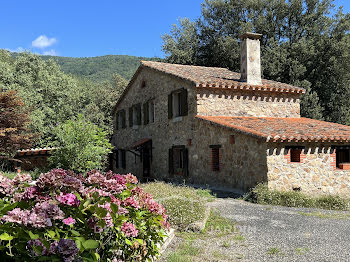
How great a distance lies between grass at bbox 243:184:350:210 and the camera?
10.1 m

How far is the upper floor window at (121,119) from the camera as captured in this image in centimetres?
2258

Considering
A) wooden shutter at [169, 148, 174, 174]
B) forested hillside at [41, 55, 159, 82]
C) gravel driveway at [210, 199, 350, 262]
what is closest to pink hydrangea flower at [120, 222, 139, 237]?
gravel driveway at [210, 199, 350, 262]

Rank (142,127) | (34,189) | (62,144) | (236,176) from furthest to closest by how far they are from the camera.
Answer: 1. (142,127)
2. (62,144)
3. (236,176)
4. (34,189)

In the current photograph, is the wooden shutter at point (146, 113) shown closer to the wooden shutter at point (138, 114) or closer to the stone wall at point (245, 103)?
the wooden shutter at point (138, 114)

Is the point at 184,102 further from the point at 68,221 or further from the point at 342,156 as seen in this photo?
the point at 68,221

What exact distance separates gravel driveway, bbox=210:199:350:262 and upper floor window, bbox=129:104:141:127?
11.4 meters

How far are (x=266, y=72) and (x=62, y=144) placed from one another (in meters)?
16.0

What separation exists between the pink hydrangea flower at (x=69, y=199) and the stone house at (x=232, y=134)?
862 centimetres

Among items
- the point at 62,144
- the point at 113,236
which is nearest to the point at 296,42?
the point at 62,144

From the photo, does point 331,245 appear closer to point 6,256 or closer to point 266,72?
point 6,256

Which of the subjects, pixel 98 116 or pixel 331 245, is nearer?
pixel 331 245

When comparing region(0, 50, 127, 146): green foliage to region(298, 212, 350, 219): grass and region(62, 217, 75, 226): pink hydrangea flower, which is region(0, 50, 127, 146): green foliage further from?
region(62, 217, 75, 226): pink hydrangea flower

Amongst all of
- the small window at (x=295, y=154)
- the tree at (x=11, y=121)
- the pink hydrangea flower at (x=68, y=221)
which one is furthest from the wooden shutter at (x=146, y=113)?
the pink hydrangea flower at (x=68, y=221)

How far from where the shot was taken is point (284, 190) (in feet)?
36.6
